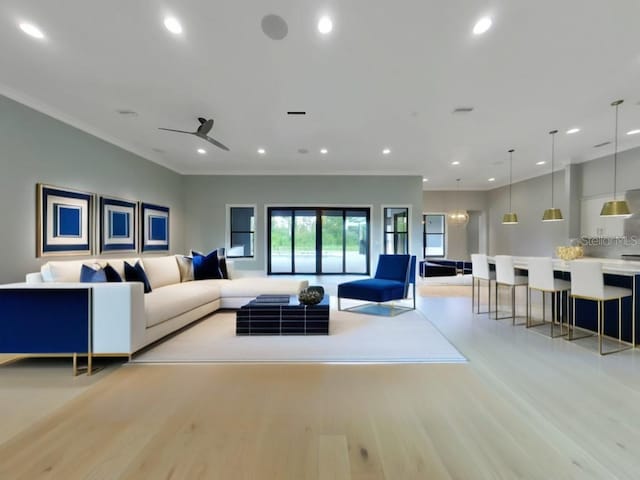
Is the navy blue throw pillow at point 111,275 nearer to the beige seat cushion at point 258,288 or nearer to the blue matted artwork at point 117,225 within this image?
the beige seat cushion at point 258,288

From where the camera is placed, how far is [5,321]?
8.78 feet

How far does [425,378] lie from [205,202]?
6.97 meters

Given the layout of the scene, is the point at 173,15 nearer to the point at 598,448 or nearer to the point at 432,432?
the point at 432,432

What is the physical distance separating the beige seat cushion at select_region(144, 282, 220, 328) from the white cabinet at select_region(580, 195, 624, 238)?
782 centimetres

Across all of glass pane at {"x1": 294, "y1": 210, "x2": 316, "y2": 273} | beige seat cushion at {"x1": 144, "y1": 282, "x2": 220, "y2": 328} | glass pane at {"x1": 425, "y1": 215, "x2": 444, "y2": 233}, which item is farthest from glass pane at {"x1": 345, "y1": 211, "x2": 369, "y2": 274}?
glass pane at {"x1": 425, "y1": 215, "x2": 444, "y2": 233}

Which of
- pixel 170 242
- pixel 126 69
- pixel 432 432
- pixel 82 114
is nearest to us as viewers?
pixel 432 432

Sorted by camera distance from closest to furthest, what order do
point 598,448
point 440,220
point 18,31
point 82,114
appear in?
point 598,448 < point 18,31 < point 82,114 < point 440,220

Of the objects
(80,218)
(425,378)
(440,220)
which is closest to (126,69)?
(80,218)

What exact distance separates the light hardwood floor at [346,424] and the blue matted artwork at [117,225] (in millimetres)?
3242

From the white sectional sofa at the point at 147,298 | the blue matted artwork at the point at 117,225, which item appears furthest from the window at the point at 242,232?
the white sectional sofa at the point at 147,298

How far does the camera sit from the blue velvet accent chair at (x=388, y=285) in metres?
4.57

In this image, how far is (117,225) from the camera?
5387 millimetres

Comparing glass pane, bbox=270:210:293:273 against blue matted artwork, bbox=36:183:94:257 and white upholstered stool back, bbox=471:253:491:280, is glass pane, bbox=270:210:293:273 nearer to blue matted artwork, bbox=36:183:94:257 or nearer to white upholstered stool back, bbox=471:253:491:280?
blue matted artwork, bbox=36:183:94:257

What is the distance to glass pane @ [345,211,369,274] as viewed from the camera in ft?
27.0
